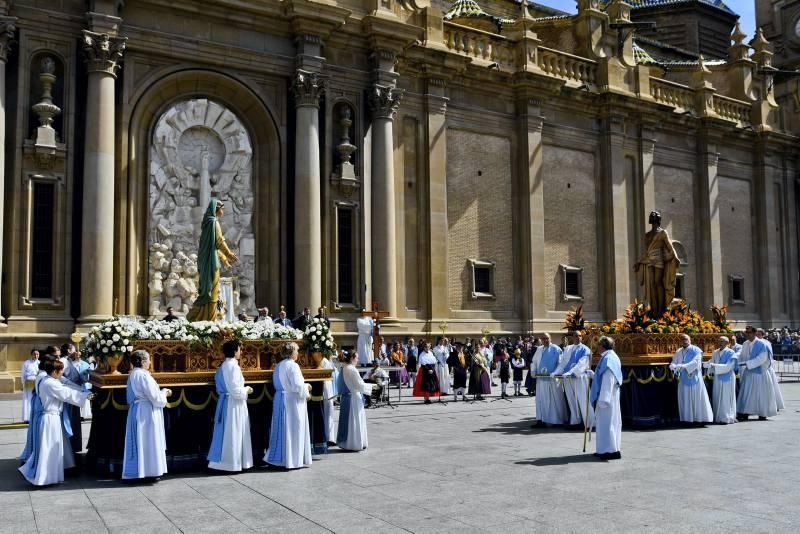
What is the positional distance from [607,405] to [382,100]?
634 inches

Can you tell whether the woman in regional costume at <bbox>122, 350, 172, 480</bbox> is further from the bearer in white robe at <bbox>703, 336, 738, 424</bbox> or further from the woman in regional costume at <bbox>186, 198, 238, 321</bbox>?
the bearer in white robe at <bbox>703, 336, 738, 424</bbox>

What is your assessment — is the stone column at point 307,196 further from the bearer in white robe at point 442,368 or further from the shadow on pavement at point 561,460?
the shadow on pavement at point 561,460

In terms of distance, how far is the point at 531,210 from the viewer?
102 ft

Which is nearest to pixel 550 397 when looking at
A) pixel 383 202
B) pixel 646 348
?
pixel 646 348

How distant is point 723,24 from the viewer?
51.2 meters

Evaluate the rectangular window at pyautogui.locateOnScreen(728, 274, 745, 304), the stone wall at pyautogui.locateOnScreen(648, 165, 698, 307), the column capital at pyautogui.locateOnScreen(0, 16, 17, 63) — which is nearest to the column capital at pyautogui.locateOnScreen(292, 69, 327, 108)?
the column capital at pyautogui.locateOnScreen(0, 16, 17, 63)

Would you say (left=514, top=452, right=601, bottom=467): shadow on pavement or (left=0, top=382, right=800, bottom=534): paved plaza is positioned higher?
(left=0, top=382, right=800, bottom=534): paved plaza

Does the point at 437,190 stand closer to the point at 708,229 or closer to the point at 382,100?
the point at 382,100

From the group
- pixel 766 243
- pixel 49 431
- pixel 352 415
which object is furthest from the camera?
pixel 766 243

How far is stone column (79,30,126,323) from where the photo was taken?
20922 millimetres

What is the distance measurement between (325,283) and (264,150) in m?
4.66

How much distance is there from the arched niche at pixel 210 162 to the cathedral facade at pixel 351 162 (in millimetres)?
60

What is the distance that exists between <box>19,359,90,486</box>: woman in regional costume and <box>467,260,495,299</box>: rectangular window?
19.9 meters

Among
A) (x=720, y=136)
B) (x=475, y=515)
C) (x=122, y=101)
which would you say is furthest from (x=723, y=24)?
(x=475, y=515)
